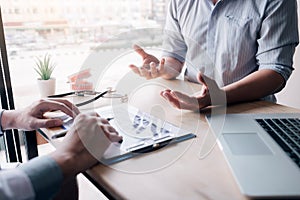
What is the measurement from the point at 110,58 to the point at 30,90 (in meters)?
0.81

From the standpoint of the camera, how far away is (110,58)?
1.06 metres

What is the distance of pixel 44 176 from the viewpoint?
53 centimetres

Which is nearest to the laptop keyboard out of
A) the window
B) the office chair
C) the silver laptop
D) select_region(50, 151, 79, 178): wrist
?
the silver laptop

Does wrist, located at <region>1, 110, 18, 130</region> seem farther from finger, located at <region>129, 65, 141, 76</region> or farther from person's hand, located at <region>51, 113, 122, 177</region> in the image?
finger, located at <region>129, 65, 141, 76</region>

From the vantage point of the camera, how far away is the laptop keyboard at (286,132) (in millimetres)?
580

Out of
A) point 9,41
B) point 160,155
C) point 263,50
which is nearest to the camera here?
point 160,155

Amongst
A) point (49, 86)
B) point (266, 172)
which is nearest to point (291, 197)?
point (266, 172)

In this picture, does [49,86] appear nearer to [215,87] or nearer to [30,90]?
[30,90]

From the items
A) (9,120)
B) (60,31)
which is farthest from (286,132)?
(60,31)

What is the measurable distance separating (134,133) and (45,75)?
2.69 feet

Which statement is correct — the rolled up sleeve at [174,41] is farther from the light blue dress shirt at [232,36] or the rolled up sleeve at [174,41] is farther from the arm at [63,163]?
the arm at [63,163]

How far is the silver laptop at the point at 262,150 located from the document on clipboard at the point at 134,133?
0.39 feet

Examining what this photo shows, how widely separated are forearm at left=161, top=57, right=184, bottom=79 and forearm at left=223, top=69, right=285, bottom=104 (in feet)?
1.09

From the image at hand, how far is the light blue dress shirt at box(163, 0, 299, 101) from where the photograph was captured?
102cm
